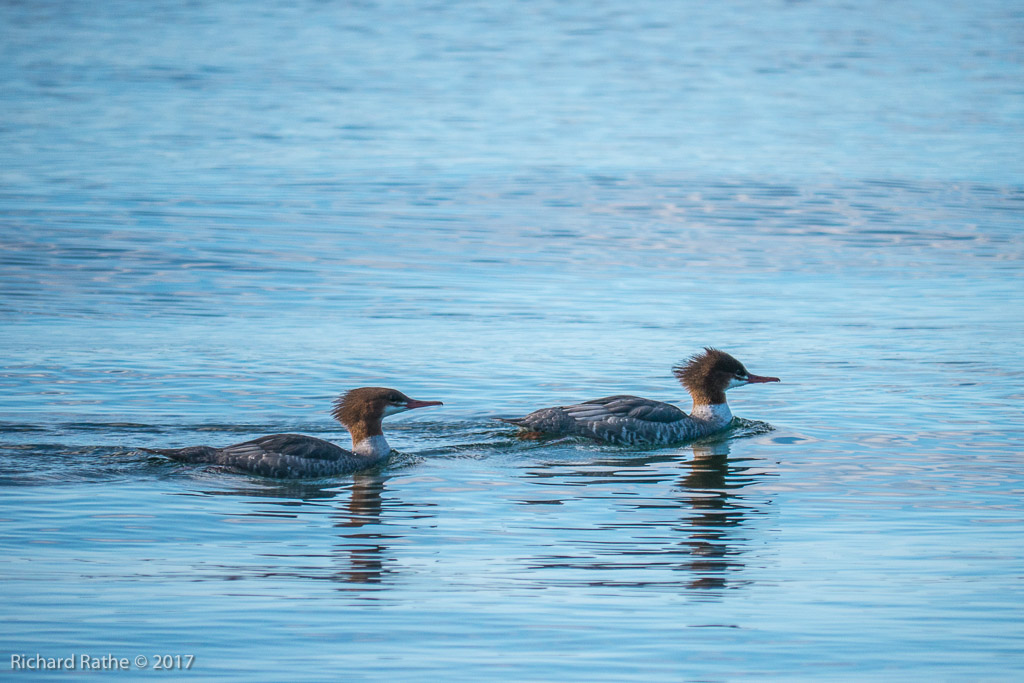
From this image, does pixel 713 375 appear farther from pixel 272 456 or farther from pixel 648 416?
pixel 272 456

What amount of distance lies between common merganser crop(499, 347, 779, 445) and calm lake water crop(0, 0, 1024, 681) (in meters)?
0.19

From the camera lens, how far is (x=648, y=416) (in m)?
12.8

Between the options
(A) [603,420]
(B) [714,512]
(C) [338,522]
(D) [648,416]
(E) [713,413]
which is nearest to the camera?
(C) [338,522]

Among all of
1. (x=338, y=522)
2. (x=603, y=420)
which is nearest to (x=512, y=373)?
(x=603, y=420)

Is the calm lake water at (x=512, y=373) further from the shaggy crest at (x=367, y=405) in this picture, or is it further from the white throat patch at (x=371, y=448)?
the shaggy crest at (x=367, y=405)

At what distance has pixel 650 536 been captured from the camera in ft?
31.5

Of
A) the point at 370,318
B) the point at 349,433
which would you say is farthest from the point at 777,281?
the point at 349,433

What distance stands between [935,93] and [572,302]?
2502cm

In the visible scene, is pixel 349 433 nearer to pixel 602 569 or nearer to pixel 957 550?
pixel 602 569

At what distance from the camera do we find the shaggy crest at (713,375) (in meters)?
13.6

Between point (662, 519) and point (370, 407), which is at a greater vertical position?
point (370, 407)

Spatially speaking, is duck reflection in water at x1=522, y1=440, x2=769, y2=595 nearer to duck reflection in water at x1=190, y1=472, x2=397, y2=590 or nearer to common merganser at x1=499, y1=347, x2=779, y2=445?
common merganser at x1=499, y1=347, x2=779, y2=445

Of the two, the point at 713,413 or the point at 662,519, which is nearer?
the point at 662,519

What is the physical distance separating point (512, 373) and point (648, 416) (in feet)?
8.68
